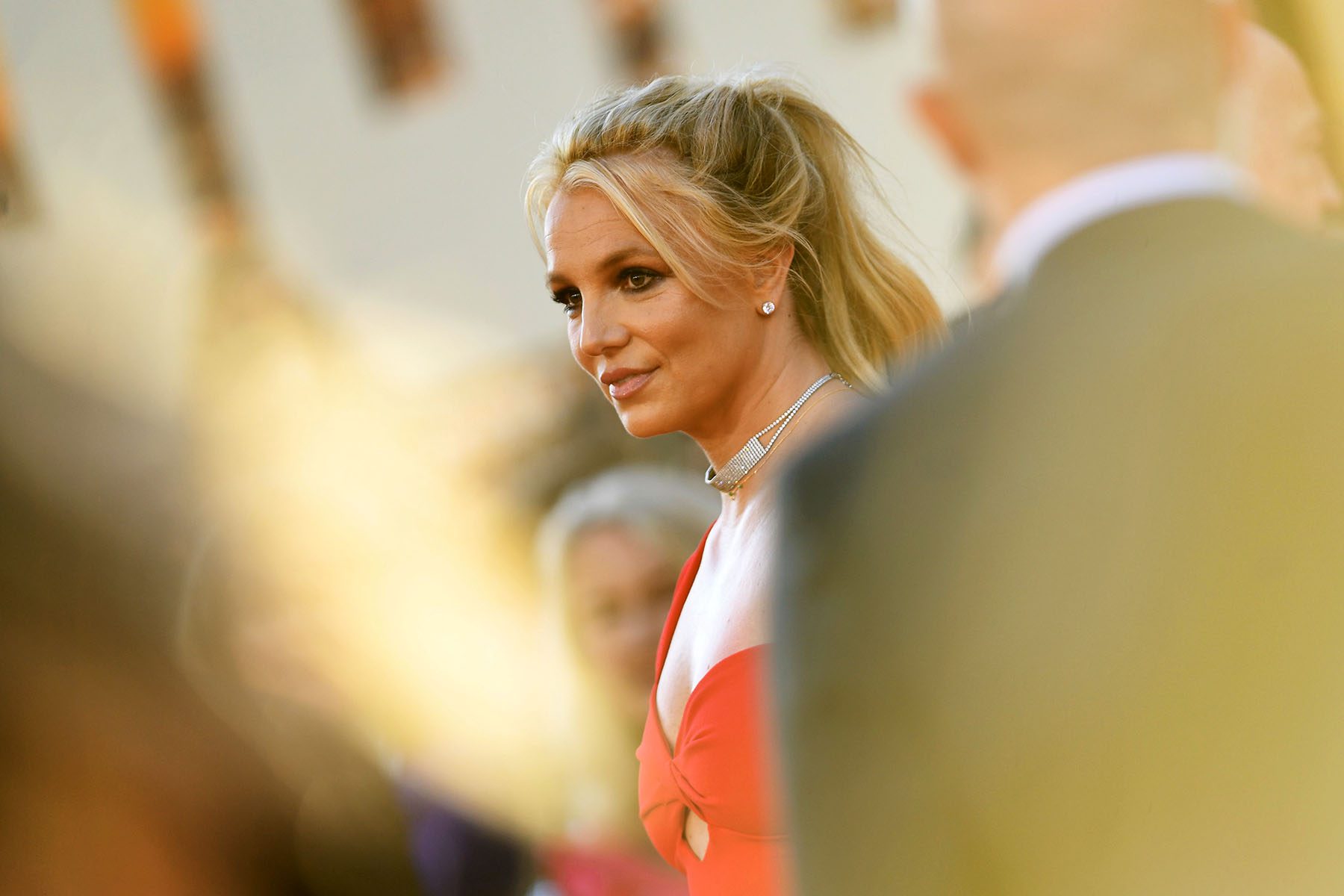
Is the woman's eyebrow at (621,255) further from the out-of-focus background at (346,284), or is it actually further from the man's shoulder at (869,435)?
the out-of-focus background at (346,284)

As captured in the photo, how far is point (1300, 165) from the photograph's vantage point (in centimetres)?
142

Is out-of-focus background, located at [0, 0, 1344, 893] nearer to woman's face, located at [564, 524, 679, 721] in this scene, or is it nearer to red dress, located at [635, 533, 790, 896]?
woman's face, located at [564, 524, 679, 721]

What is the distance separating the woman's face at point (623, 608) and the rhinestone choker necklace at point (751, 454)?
0.97 metres

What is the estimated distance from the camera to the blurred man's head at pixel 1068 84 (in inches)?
24.2

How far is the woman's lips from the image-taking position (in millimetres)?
1251

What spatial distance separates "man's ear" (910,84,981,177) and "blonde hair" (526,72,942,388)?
56 centimetres

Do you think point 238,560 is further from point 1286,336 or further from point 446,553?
point 1286,336

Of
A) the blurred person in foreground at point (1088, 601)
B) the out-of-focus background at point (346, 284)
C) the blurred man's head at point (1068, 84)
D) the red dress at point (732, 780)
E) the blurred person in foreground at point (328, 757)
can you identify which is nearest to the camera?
the blurred person in foreground at point (1088, 601)

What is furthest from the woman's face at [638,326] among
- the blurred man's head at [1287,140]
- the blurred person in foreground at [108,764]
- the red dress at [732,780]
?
the blurred person in foreground at [108,764]

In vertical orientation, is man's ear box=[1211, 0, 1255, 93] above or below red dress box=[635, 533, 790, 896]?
above

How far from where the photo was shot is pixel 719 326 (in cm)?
127

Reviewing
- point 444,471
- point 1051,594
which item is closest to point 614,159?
point 1051,594

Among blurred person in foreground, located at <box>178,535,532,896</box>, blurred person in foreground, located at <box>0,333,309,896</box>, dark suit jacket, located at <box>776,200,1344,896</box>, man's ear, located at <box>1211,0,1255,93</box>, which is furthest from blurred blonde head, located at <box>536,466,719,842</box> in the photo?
dark suit jacket, located at <box>776,200,1344,896</box>

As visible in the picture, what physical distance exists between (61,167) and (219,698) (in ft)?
14.1
